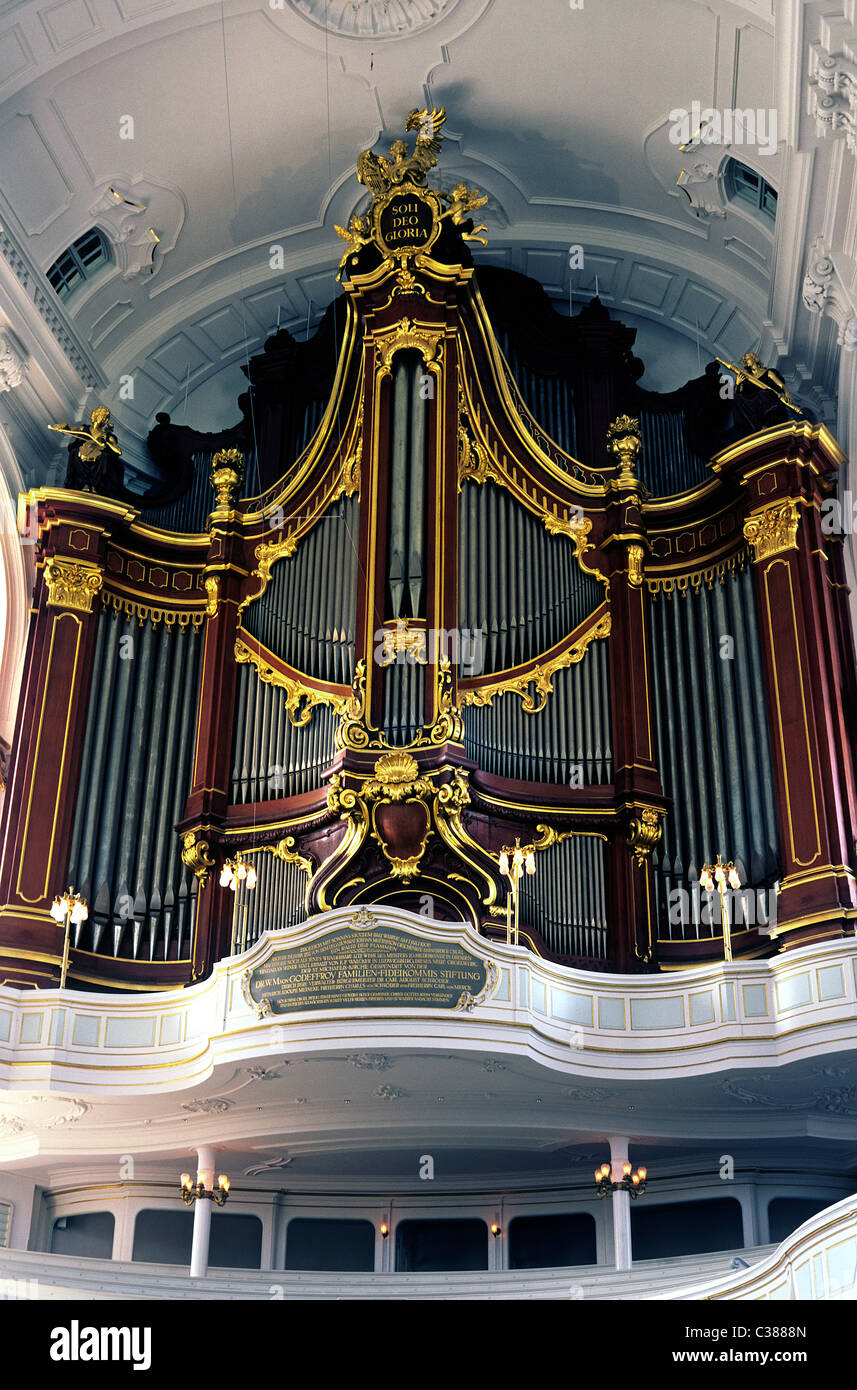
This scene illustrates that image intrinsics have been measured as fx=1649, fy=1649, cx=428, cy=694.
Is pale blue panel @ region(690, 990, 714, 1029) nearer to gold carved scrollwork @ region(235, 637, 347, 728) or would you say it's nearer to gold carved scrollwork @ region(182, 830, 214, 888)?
gold carved scrollwork @ region(235, 637, 347, 728)

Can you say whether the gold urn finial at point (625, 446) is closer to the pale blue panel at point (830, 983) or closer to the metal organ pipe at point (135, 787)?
the metal organ pipe at point (135, 787)

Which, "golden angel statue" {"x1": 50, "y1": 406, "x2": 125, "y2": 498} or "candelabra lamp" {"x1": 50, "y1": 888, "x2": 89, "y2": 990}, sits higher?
"golden angel statue" {"x1": 50, "y1": 406, "x2": 125, "y2": 498}

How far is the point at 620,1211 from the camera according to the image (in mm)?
16391

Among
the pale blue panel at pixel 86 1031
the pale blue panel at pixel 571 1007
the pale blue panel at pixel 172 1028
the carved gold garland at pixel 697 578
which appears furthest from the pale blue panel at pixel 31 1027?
the carved gold garland at pixel 697 578

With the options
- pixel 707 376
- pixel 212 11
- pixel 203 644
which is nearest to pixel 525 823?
pixel 203 644

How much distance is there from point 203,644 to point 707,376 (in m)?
7.44

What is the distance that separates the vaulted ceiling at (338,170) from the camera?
63.5 ft

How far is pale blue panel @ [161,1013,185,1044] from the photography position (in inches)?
654

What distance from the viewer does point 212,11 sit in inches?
775

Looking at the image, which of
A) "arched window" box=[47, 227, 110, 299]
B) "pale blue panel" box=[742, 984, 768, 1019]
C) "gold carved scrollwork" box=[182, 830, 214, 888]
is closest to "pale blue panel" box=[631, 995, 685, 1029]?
"pale blue panel" box=[742, 984, 768, 1019]

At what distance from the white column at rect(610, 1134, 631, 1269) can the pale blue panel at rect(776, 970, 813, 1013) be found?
7.77 ft

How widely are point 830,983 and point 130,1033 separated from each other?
692 centimetres

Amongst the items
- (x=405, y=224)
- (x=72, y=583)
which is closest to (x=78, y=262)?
(x=405, y=224)

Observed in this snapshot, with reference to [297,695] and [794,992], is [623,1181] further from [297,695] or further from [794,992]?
[297,695]
